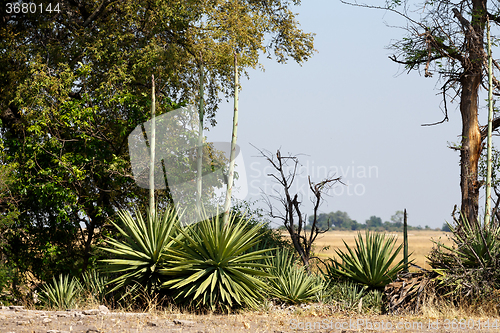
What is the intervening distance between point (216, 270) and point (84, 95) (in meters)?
7.57

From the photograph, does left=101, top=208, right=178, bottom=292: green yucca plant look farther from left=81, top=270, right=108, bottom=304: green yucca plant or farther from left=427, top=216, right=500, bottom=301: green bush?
left=427, top=216, right=500, bottom=301: green bush

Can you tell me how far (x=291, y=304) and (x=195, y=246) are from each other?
2307 mm

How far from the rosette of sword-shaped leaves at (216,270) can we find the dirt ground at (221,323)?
0.41 m

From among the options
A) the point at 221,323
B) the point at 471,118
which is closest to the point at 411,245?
the point at 471,118

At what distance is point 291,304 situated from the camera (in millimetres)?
9422

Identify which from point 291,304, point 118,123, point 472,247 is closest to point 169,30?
point 118,123

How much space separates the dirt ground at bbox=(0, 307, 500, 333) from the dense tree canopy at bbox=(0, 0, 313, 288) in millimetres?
5311

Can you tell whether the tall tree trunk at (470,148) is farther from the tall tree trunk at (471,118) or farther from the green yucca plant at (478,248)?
the green yucca plant at (478,248)

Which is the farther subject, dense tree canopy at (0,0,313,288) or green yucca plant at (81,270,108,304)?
dense tree canopy at (0,0,313,288)

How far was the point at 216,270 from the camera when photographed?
8.55 metres

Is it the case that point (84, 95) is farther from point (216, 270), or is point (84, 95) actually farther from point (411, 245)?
point (411, 245)

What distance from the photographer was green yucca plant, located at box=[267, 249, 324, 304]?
9359mm

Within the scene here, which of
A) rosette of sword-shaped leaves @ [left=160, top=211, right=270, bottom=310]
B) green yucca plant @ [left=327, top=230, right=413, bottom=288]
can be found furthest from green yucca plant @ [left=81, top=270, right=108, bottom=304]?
green yucca plant @ [left=327, top=230, right=413, bottom=288]

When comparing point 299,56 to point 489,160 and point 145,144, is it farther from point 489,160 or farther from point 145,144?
point 489,160
